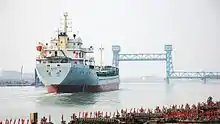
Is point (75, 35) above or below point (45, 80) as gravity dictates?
above

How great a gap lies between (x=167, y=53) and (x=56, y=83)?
Answer: 107886mm

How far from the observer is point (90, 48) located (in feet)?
234

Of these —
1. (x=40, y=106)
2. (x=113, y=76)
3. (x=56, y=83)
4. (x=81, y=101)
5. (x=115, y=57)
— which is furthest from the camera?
(x=115, y=57)

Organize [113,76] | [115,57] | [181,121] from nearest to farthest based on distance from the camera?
1. [181,121]
2. [113,76]
3. [115,57]

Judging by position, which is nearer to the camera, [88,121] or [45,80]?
[88,121]

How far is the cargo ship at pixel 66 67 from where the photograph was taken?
204 feet

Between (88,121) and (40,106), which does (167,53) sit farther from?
(88,121)

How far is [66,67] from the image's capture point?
6144cm

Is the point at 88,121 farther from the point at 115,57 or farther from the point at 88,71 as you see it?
the point at 115,57

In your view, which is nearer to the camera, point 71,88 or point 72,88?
point 71,88

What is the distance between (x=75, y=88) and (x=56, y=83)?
10.1ft

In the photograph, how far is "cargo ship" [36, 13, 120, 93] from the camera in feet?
204

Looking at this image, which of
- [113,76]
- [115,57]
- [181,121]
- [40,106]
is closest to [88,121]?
[181,121]

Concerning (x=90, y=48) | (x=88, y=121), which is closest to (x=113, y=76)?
(x=90, y=48)
